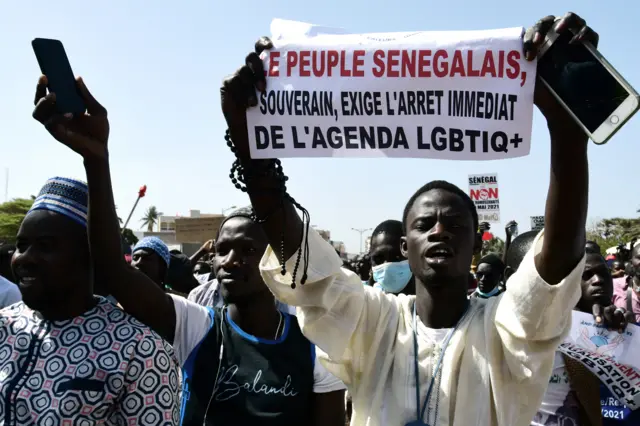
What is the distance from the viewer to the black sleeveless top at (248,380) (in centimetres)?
235

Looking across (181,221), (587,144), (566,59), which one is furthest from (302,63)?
(181,221)

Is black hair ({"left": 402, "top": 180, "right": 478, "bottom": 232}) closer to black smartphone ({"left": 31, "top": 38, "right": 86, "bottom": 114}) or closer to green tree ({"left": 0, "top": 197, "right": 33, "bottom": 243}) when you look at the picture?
black smartphone ({"left": 31, "top": 38, "right": 86, "bottom": 114})

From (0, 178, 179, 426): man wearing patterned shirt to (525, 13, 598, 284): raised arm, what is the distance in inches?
51.7

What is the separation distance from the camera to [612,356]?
2.97 m

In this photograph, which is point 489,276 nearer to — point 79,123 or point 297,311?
point 297,311

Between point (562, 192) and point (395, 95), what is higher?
point (395, 95)

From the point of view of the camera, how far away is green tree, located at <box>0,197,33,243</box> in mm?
28703

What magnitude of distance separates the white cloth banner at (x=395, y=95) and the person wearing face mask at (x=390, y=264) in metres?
3.10

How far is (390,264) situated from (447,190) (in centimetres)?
266

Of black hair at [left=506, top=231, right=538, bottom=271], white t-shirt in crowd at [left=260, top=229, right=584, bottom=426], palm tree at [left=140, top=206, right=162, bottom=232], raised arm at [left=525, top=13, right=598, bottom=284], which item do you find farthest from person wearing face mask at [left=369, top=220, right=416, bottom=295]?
palm tree at [left=140, top=206, right=162, bottom=232]

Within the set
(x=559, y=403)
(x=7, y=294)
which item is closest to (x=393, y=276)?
(x=559, y=403)

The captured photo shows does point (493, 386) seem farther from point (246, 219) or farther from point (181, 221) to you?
point (181, 221)

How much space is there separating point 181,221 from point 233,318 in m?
8.15

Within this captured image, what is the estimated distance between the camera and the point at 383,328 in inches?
82.3
